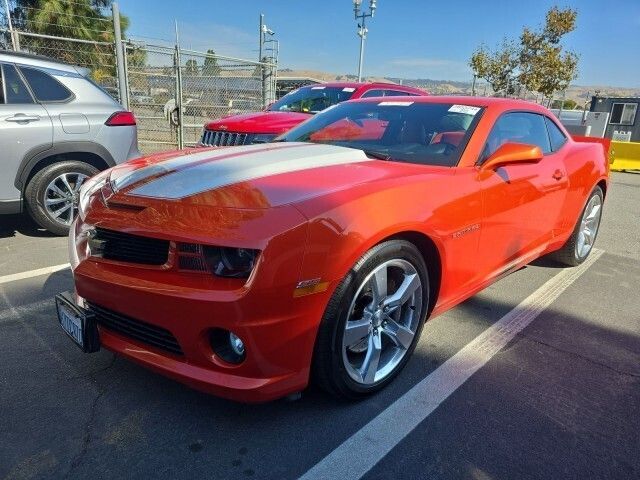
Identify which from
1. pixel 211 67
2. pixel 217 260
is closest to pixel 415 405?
pixel 217 260

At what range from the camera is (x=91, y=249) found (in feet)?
7.45

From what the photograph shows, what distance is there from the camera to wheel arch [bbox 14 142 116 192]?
4402 mm

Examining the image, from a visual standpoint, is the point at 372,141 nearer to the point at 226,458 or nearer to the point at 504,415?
the point at 504,415

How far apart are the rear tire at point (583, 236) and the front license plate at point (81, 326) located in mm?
3954

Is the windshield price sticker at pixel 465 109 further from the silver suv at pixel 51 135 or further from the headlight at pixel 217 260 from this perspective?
the silver suv at pixel 51 135

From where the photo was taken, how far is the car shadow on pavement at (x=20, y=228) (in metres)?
4.89

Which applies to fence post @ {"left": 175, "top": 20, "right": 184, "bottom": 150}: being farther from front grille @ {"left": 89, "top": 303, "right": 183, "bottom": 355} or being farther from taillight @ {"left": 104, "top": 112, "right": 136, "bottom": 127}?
front grille @ {"left": 89, "top": 303, "right": 183, "bottom": 355}

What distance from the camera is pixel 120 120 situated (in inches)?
195

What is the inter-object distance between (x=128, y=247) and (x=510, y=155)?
2.15m

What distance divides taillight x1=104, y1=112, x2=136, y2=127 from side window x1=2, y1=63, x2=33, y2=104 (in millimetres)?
687

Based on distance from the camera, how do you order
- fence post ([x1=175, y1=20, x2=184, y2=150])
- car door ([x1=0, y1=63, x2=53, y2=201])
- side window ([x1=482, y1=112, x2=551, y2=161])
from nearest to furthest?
side window ([x1=482, y1=112, x2=551, y2=161]) < car door ([x1=0, y1=63, x2=53, y2=201]) < fence post ([x1=175, y1=20, x2=184, y2=150])

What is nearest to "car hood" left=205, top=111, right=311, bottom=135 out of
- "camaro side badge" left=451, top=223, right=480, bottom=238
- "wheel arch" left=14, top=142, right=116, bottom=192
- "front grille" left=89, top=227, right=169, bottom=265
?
"wheel arch" left=14, top=142, right=116, bottom=192

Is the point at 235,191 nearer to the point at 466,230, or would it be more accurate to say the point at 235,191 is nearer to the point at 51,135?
the point at 466,230

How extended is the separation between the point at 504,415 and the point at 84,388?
2.06 metres
